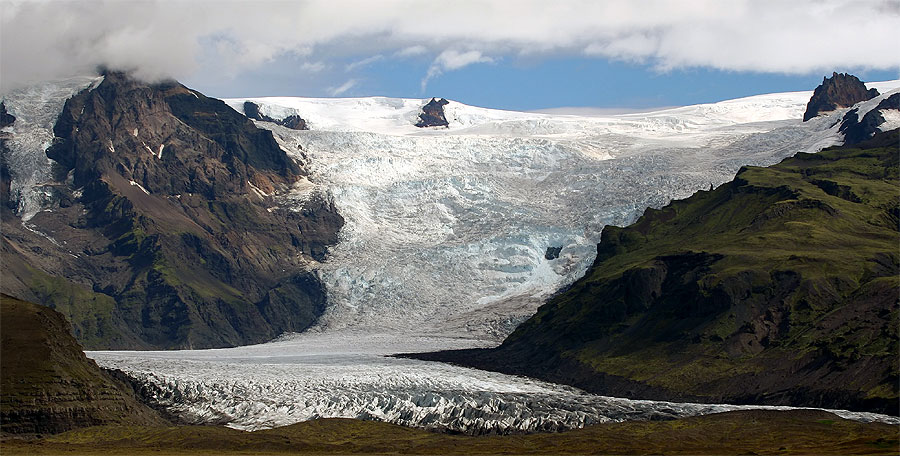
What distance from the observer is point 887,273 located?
151250 millimetres

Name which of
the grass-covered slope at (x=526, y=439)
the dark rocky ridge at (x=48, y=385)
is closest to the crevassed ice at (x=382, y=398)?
the grass-covered slope at (x=526, y=439)

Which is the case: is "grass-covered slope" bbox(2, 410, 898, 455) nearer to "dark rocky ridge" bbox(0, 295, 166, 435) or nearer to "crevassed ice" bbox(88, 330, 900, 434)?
"dark rocky ridge" bbox(0, 295, 166, 435)

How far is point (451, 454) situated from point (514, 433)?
58.6ft

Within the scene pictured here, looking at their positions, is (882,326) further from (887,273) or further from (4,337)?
(4,337)

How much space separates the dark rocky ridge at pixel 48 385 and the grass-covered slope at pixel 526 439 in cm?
283

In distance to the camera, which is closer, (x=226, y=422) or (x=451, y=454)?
(x=451, y=454)

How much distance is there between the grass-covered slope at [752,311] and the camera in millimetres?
133750

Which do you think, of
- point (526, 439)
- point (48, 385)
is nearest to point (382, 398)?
point (526, 439)

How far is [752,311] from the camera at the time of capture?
151 m

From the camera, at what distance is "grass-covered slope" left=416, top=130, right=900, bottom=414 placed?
439 feet

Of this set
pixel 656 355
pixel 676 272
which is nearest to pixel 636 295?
pixel 676 272

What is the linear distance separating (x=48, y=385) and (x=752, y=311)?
268ft

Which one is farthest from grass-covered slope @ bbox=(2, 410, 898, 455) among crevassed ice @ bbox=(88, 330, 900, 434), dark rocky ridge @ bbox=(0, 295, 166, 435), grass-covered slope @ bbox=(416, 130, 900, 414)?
grass-covered slope @ bbox=(416, 130, 900, 414)

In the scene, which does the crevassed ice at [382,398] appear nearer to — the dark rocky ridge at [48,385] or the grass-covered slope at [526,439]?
the grass-covered slope at [526,439]
